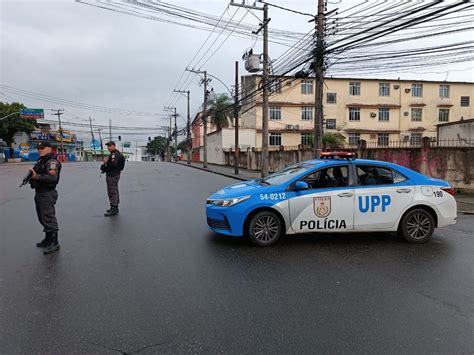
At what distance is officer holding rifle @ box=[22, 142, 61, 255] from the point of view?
203 inches

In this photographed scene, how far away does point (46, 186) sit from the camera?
206 inches

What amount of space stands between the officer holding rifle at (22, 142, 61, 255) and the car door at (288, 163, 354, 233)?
365 centimetres

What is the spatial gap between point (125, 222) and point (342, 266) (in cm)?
472

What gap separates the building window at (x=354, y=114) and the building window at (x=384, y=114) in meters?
2.76

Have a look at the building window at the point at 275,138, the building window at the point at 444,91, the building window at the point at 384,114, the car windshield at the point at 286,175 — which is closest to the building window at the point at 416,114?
the building window at the point at 384,114

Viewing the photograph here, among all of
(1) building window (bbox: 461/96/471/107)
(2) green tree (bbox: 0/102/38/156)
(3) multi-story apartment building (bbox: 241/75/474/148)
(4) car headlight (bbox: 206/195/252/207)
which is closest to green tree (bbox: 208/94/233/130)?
(3) multi-story apartment building (bbox: 241/75/474/148)

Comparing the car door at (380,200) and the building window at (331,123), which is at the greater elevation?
the building window at (331,123)

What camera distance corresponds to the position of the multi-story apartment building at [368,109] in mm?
41906

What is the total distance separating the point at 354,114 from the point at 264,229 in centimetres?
4054

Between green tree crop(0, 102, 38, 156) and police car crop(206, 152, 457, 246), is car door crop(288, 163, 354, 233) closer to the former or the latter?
police car crop(206, 152, 457, 246)

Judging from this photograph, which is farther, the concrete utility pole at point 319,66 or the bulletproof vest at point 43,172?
the concrete utility pole at point 319,66

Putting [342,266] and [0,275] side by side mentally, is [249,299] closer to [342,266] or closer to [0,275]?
[342,266]

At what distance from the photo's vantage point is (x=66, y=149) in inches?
2872

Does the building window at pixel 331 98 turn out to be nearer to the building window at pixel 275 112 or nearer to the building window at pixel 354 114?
the building window at pixel 354 114
